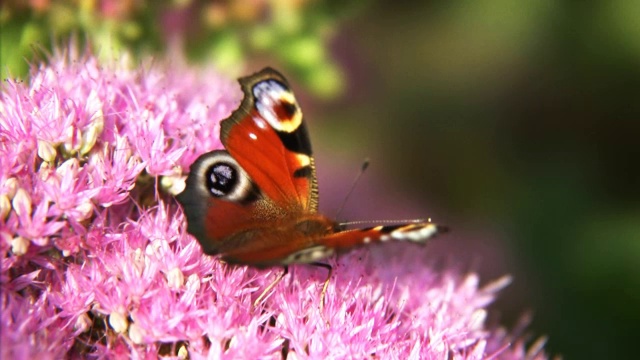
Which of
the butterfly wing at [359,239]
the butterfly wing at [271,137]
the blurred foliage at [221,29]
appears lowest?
the butterfly wing at [359,239]

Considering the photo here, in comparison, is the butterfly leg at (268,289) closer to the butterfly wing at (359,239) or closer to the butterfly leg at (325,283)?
the butterfly leg at (325,283)

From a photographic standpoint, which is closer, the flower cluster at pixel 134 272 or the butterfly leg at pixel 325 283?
the flower cluster at pixel 134 272

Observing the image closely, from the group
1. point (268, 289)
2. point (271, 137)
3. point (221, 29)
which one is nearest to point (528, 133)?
point (221, 29)

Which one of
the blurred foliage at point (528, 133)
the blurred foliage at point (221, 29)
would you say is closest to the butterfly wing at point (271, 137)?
the blurred foliage at point (221, 29)

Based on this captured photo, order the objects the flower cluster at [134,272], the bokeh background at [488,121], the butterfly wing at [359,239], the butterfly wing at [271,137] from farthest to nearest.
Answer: the bokeh background at [488,121], the butterfly wing at [271,137], the flower cluster at [134,272], the butterfly wing at [359,239]

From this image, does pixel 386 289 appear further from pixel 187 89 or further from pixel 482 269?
pixel 482 269

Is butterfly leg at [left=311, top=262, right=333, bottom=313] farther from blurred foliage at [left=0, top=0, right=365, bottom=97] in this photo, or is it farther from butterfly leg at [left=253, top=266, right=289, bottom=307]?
blurred foliage at [left=0, top=0, right=365, bottom=97]

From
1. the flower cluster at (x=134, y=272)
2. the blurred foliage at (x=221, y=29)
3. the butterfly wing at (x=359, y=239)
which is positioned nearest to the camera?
the butterfly wing at (x=359, y=239)
